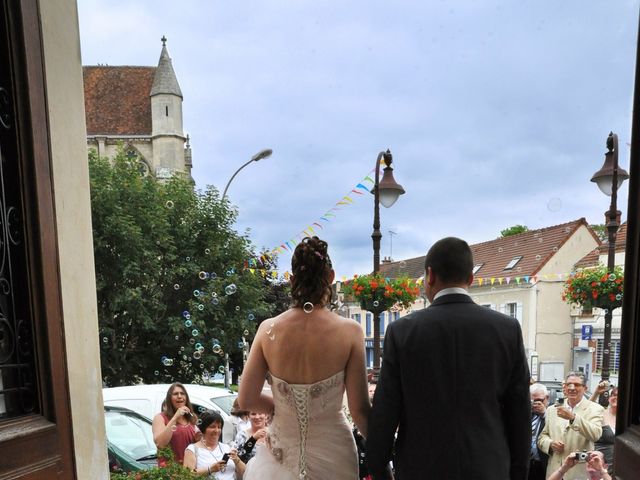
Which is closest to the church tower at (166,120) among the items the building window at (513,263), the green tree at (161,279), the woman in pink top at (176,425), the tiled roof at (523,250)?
the green tree at (161,279)

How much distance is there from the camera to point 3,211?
197 centimetres

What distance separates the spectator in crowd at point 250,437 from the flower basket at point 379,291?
3.43 metres

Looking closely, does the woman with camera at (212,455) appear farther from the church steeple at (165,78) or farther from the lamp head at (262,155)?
the church steeple at (165,78)

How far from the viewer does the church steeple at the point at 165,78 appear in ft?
111

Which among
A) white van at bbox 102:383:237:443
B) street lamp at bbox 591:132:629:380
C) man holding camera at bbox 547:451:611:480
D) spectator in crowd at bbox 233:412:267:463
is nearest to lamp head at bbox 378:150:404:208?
street lamp at bbox 591:132:629:380

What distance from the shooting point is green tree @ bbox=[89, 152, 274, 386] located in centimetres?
1555

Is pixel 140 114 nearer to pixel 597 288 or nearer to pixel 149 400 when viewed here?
pixel 149 400

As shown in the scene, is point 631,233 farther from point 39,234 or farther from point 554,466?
point 554,466

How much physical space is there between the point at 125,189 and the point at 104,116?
21.1 meters

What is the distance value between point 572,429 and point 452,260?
277 cm

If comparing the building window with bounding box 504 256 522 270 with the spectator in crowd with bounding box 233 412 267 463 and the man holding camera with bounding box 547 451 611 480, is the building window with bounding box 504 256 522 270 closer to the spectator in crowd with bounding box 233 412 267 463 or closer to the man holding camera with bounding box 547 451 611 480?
the man holding camera with bounding box 547 451 611 480

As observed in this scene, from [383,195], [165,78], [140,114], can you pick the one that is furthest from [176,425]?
[140,114]

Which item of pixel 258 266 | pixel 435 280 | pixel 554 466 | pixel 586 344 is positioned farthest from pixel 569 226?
pixel 435 280

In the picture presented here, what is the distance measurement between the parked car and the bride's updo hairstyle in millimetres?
3571
